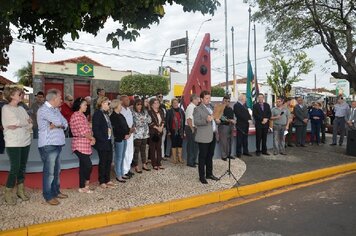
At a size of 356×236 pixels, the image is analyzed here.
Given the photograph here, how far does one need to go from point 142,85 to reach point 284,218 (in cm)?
3058

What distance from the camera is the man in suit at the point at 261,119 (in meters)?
10.6

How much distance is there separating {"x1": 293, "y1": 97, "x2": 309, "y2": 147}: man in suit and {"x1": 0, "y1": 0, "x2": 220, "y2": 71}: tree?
25.0ft

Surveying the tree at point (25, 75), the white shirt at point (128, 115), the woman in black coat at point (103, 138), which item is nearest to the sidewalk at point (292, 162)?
the white shirt at point (128, 115)

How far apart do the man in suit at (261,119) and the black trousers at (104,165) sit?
5239 mm

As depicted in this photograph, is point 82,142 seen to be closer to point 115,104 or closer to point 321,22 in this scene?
point 115,104

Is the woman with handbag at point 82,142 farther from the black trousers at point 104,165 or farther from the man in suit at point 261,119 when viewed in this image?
the man in suit at point 261,119

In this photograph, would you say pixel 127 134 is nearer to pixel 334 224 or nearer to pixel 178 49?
pixel 334 224

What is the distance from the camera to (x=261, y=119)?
1059 cm

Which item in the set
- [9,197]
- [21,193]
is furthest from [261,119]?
[9,197]

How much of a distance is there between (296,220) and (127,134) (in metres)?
3.69

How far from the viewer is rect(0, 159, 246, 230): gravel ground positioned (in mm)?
5336

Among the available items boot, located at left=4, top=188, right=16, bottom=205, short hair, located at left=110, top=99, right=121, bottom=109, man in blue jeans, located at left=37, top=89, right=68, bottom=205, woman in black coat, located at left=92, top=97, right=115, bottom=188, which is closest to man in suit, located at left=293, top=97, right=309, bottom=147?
short hair, located at left=110, top=99, right=121, bottom=109

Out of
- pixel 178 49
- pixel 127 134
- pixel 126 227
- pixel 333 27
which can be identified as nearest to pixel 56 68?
pixel 178 49

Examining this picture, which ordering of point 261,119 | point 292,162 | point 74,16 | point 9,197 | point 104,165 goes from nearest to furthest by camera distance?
1. point 74,16
2. point 9,197
3. point 104,165
4. point 292,162
5. point 261,119
